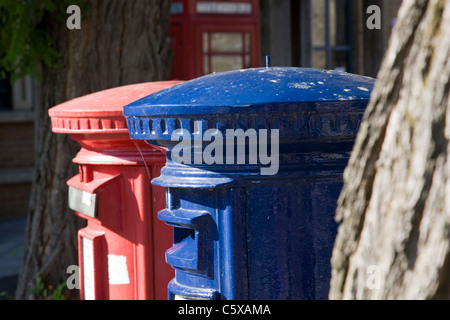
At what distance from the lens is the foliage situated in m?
5.11

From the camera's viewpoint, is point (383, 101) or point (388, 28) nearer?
point (383, 101)

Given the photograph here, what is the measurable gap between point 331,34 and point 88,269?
6.33 m

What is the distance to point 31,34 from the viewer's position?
17.0ft

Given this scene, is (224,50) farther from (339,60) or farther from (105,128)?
(105,128)

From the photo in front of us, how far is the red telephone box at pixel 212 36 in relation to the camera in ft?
28.6

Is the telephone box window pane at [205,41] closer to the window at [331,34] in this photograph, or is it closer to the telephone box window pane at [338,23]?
the window at [331,34]

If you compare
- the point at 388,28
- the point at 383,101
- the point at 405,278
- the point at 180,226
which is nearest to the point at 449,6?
the point at 383,101

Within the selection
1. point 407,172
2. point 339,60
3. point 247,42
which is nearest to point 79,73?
point 407,172

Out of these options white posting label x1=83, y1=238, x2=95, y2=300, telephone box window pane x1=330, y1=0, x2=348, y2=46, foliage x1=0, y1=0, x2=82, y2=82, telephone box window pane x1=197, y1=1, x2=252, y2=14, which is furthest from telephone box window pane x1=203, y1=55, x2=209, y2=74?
white posting label x1=83, y1=238, x2=95, y2=300

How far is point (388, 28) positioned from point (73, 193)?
271 inches

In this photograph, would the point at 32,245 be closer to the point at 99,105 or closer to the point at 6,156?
the point at 99,105

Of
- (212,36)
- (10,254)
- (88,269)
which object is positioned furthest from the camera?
(212,36)

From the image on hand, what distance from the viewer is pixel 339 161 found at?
6.51 feet

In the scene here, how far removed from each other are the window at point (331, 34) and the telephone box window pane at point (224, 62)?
107 centimetres
